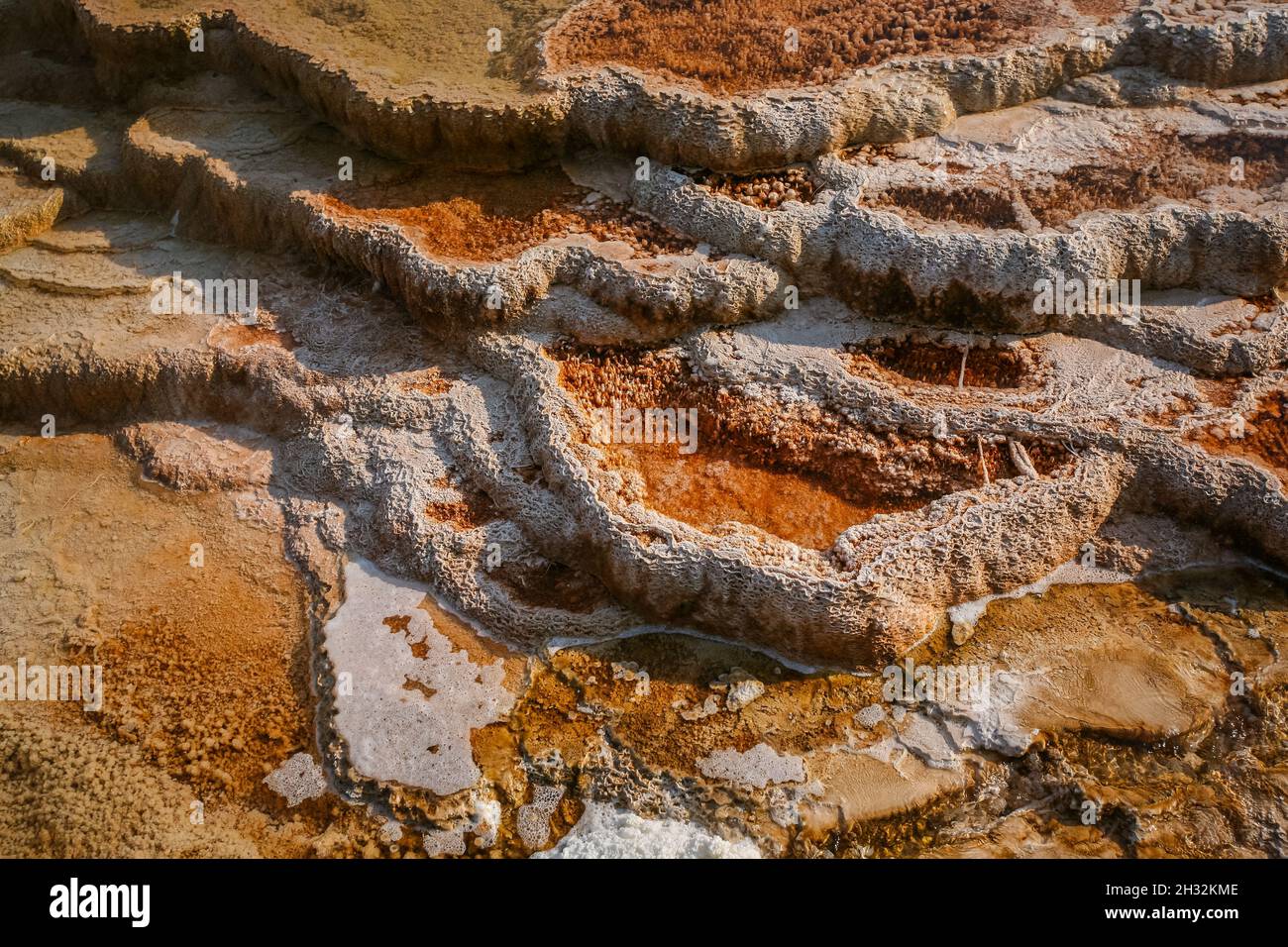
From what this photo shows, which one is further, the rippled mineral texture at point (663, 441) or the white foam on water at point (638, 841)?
the rippled mineral texture at point (663, 441)

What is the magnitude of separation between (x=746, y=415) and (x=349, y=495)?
119 inches

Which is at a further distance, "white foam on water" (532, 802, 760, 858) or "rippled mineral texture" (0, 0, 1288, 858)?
"rippled mineral texture" (0, 0, 1288, 858)

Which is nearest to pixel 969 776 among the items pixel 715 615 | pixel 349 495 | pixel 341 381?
pixel 715 615

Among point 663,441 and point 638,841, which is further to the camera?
point 663,441

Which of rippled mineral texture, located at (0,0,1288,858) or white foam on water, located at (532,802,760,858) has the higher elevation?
rippled mineral texture, located at (0,0,1288,858)

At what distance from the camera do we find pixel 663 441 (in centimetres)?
712

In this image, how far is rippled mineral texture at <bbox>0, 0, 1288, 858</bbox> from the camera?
A: 19.0 feet

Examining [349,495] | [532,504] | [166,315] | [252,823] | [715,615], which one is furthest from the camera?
[166,315]

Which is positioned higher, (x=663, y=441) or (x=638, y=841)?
(x=663, y=441)

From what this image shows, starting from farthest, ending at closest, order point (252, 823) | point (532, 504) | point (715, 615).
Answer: point (532, 504)
point (715, 615)
point (252, 823)

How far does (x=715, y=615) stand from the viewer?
251 inches

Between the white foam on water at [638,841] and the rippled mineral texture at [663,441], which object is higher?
the rippled mineral texture at [663,441]

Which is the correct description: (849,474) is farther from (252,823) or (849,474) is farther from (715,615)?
(252,823)

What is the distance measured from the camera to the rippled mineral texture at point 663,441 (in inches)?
228
